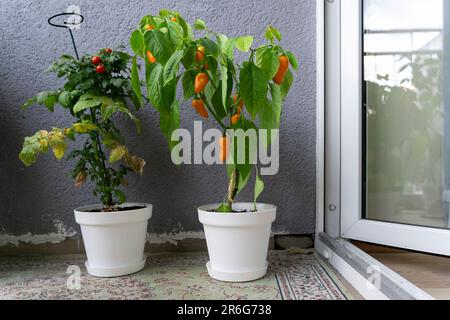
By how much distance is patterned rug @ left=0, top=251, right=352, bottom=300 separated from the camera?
816 mm

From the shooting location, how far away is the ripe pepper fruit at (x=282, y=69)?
2.68ft

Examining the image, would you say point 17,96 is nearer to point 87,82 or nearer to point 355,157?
point 87,82

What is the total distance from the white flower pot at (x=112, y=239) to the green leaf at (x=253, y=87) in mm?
447

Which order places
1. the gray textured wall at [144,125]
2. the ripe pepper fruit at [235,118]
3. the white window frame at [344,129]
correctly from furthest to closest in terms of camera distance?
1. the gray textured wall at [144,125]
2. the white window frame at [344,129]
3. the ripe pepper fruit at [235,118]

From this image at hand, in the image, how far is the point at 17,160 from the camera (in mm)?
1174

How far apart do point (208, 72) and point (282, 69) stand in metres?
0.19

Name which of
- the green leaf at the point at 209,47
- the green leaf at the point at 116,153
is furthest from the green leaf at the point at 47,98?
the green leaf at the point at 209,47

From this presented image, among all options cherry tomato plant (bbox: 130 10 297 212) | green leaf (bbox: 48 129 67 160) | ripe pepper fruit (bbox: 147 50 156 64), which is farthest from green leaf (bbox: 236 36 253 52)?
green leaf (bbox: 48 129 67 160)

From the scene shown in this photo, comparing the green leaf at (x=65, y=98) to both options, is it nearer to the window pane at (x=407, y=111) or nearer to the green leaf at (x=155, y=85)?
the green leaf at (x=155, y=85)

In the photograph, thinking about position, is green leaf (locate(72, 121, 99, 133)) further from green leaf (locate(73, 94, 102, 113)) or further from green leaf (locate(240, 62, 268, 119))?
green leaf (locate(240, 62, 268, 119))

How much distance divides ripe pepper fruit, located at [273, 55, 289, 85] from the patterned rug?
21.0 inches
